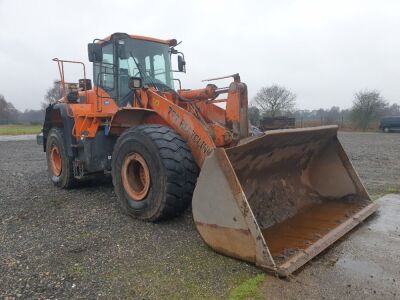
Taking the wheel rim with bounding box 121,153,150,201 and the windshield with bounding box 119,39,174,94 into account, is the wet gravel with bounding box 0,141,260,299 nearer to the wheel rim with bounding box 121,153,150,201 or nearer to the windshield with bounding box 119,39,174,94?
the wheel rim with bounding box 121,153,150,201

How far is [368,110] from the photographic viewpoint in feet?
130

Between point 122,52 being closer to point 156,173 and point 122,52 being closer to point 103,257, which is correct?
point 156,173

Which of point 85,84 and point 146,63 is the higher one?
point 146,63

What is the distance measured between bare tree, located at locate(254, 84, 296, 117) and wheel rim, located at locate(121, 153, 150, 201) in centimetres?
3726

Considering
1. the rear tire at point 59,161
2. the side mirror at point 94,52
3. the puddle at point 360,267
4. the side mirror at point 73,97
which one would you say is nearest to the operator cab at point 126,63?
the side mirror at point 94,52

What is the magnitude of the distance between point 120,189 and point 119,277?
1884 mm

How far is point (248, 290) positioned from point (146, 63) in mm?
4134

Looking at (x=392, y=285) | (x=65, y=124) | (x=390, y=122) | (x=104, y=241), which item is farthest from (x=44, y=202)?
(x=390, y=122)

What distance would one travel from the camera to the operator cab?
598 centimetres

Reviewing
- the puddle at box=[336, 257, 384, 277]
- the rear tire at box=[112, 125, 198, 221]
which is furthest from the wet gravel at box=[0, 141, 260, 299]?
the puddle at box=[336, 257, 384, 277]

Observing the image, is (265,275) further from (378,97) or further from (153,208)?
(378,97)

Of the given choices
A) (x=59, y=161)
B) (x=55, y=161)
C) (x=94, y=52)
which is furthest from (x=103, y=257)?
(x=55, y=161)

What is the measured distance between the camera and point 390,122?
→ 117 ft

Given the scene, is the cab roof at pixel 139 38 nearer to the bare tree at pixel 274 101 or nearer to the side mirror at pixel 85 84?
the side mirror at pixel 85 84
